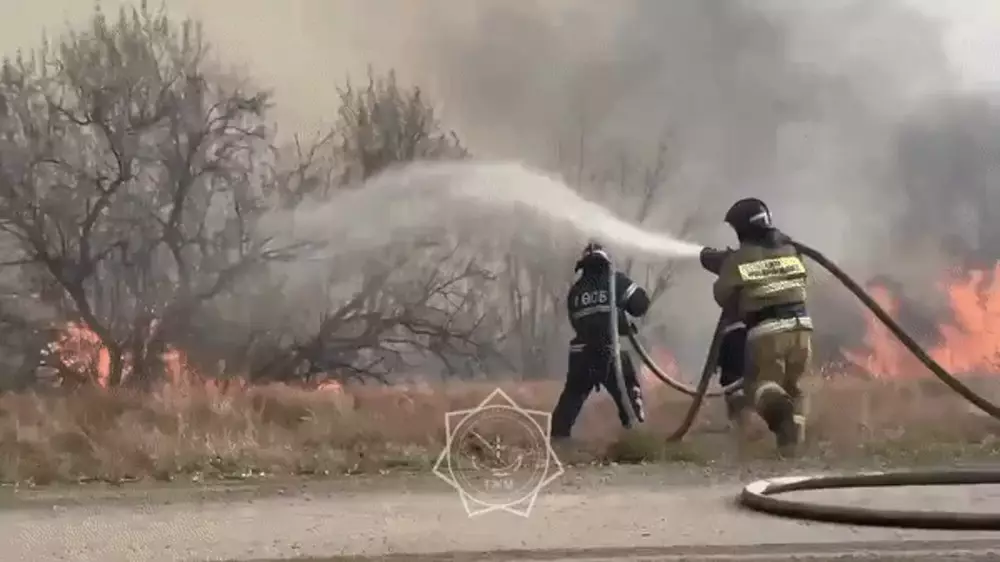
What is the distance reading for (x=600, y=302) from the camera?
55.4 inches

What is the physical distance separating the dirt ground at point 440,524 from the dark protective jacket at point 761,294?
21 cm

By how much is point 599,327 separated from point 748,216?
0.24 metres

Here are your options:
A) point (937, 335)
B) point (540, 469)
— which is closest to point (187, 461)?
point (540, 469)

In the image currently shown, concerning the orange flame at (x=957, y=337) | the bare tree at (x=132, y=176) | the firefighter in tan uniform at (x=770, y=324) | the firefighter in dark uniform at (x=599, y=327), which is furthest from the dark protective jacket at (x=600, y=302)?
the bare tree at (x=132, y=176)

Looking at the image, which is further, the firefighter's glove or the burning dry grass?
the firefighter's glove

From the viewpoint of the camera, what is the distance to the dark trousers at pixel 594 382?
1371mm

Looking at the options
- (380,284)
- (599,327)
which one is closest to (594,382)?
(599,327)

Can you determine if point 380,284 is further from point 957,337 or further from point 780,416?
point 957,337

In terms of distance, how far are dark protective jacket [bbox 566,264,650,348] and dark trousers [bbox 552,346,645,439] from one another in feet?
0.06

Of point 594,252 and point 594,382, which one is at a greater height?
point 594,252

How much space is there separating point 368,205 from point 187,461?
1.25ft

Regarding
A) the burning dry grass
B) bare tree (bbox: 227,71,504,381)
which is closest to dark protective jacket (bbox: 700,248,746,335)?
the burning dry grass

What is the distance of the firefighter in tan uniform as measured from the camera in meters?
1.41

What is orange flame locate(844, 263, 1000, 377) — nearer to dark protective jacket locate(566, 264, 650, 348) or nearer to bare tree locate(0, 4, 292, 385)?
dark protective jacket locate(566, 264, 650, 348)
